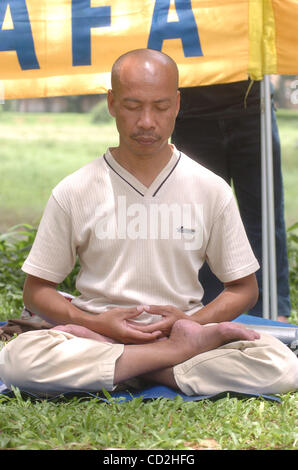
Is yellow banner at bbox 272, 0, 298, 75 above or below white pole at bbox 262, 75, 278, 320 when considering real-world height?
above

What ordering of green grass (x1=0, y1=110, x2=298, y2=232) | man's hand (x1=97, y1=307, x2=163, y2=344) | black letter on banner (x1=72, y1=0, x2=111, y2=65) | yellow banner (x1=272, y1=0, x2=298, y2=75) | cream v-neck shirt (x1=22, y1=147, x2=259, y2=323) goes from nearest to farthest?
1. man's hand (x1=97, y1=307, x2=163, y2=344)
2. cream v-neck shirt (x1=22, y1=147, x2=259, y2=323)
3. yellow banner (x1=272, y1=0, x2=298, y2=75)
4. black letter on banner (x1=72, y1=0, x2=111, y2=65)
5. green grass (x1=0, y1=110, x2=298, y2=232)

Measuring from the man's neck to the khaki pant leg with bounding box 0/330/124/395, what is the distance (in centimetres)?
71

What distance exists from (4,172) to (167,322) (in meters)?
8.73

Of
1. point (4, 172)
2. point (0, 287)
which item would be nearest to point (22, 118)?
point (4, 172)

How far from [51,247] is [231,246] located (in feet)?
2.38

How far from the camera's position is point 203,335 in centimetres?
298

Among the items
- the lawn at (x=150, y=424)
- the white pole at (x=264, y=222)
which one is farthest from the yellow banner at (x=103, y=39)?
the lawn at (x=150, y=424)

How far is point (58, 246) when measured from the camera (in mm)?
3156

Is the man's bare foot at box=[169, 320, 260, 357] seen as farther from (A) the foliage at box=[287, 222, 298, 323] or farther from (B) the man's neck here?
(A) the foliage at box=[287, 222, 298, 323]

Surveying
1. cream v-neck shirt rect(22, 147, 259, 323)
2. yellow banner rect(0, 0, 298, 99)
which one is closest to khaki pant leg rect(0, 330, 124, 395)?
cream v-neck shirt rect(22, 147, 259, 323)

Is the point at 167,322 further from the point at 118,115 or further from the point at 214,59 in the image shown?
the point at 214,59

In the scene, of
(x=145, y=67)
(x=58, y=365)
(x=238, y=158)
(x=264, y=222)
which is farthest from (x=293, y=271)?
(x=58, y=365)

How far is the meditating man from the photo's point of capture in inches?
114

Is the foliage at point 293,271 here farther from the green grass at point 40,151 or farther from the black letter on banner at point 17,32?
the green grass at point 40,151
